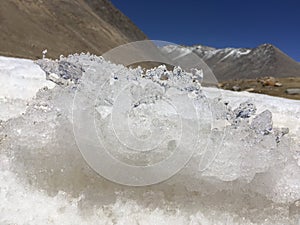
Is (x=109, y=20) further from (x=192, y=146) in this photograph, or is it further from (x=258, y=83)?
(x=192, y=146)

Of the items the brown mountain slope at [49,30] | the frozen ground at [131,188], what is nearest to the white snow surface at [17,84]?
the frozen ground at [131,188]

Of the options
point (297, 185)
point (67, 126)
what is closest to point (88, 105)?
point (67, 126)

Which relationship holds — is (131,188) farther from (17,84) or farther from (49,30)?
(49,30)

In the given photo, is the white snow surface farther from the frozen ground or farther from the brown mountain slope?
the brown mountain slope

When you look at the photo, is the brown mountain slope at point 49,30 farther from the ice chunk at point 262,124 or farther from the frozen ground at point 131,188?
the ice chunk at point 262,124

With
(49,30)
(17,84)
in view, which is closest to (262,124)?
(17,84)

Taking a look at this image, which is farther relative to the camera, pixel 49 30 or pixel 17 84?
pixel 49 30

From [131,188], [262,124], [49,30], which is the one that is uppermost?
[49,30]

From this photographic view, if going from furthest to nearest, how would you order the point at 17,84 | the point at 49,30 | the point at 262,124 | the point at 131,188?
the point at 49,30, the point at 17,84, the point at 262,124, the point at 131,188
